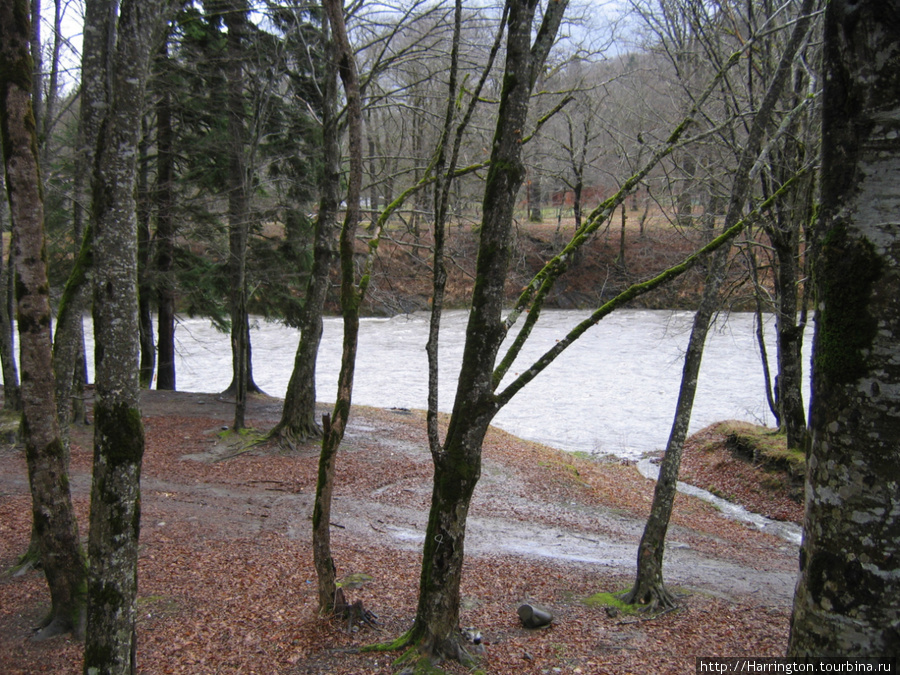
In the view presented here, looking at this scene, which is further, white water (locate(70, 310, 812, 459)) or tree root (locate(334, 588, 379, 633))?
white water (locate(70, 310, 812, 459))

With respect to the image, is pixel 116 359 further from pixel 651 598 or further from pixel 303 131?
pixel 303 131

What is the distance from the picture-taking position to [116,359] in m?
3.26

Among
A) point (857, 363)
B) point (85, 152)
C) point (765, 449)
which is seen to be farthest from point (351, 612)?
point (765, 449)

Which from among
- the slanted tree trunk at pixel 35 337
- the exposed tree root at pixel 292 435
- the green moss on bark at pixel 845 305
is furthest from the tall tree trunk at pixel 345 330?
the exposed tree root at pixel 292 435

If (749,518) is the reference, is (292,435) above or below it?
above

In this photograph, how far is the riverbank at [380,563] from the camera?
475cm

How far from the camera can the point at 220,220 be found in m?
15.2

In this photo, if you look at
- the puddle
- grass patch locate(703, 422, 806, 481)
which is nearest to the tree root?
the puddle

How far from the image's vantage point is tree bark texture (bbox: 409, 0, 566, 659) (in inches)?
165

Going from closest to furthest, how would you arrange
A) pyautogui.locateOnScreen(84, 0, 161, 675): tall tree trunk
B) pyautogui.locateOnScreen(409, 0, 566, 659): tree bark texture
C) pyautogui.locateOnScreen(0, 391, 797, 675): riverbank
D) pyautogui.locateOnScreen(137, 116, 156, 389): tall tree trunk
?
1. pyautogui.locateOnScreen(84, 0, 161, 675): tall tree trunk
2. pyautogui.locateOnScreen(409, 0, 566, 659): tree bark texture
3. pyautogui.locateOnScreen(0, 391, 797, 675): riverbank
4. pyautogui.locateOnScreen(137, 116, 156, 389): tall tree trunk

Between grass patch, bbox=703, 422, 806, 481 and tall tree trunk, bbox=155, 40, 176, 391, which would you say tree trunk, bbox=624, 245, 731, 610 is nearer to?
grass patch, bbox=703, 422, 806, 481

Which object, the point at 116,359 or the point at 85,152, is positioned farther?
the point at 85,152

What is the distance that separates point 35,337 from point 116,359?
5.65 ft

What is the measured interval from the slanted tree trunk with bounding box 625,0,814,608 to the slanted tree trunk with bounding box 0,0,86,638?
188 inches
